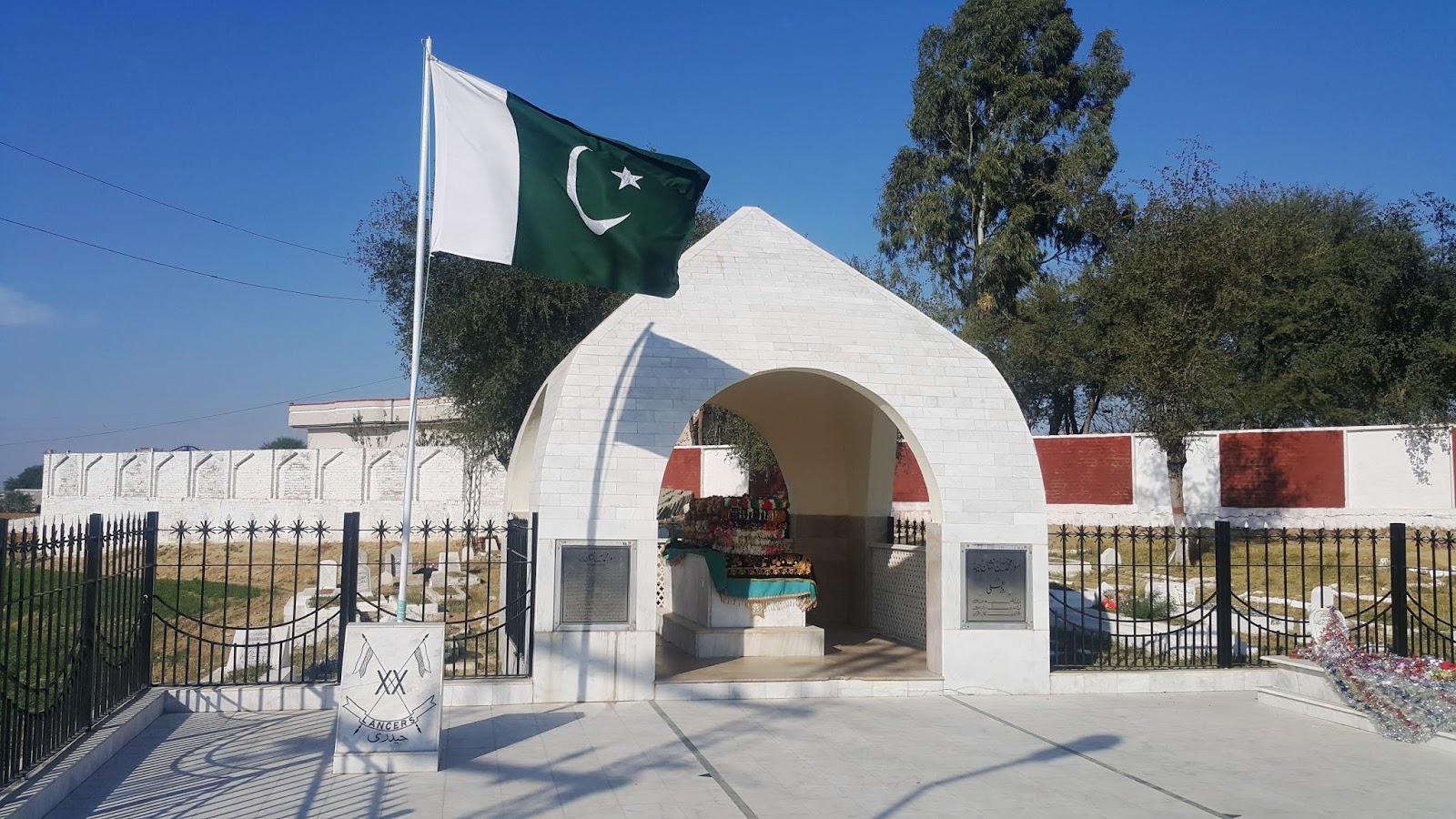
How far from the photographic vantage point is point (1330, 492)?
82.7ft

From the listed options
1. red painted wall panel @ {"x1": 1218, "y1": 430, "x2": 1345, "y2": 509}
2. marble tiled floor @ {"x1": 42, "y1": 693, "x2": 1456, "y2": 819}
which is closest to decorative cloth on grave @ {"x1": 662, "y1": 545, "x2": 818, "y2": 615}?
marble tiled floor @ {"x1": 42, "y1": 693, "x2": 1456, "y2": 819}

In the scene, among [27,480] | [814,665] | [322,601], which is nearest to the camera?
[814,665]

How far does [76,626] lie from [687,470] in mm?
31464

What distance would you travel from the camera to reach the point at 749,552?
1383 centimetres

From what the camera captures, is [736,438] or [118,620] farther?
[736,438]

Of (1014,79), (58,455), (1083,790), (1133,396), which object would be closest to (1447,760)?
(1083,790)

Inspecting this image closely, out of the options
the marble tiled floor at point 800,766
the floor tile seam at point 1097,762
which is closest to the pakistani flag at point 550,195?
the marble tiled floor at point 800,766

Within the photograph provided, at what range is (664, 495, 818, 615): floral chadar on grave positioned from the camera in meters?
13.3

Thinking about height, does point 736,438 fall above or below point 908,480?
above

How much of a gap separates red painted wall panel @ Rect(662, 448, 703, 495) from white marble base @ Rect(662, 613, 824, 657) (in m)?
25.1

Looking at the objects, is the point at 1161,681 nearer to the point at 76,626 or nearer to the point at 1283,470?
the point at 76,626

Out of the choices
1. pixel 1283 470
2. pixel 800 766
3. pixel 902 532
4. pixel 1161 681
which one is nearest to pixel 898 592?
pixel 902 532

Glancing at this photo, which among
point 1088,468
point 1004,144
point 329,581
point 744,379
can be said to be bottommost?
point 329,581

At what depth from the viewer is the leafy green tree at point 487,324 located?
2214 cm
